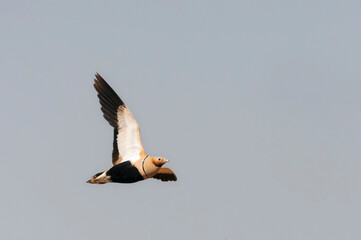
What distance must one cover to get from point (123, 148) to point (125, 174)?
2135 mm

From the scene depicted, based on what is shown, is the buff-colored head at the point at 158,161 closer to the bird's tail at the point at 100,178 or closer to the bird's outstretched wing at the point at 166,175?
the bird's tail at the point at 100,178

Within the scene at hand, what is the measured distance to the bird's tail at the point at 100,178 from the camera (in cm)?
3616

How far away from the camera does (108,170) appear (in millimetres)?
36312

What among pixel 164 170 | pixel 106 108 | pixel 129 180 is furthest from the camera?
pixel 164 170

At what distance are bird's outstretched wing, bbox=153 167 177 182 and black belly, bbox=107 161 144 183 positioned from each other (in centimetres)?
517

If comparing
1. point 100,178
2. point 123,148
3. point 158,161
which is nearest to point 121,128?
point 123,148

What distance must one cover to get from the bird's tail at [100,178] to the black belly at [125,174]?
0.84 ft

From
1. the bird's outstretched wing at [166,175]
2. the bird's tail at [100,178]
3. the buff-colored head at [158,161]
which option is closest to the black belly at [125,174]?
the bird's tail at [100,178]

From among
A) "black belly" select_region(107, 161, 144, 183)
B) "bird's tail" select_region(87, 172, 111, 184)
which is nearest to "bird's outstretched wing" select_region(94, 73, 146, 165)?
"black belly" select_region(107, 161, 144, 183)

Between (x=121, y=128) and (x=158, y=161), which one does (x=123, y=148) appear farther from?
(x=158, y=161)

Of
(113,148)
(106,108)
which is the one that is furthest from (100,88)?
(113,148)

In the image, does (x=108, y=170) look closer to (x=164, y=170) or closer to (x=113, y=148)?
(x=113, y=148)

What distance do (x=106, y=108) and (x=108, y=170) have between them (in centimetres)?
387

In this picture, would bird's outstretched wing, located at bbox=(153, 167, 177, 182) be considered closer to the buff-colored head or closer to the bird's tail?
the buff-colored head
